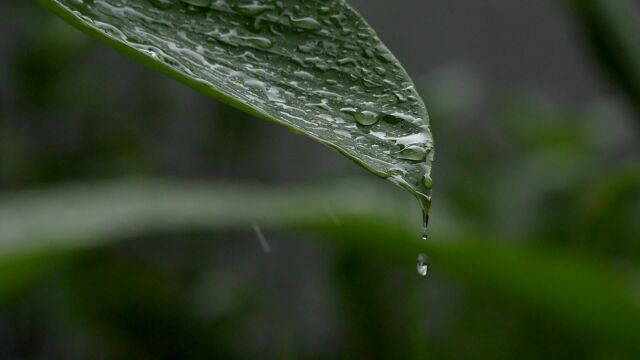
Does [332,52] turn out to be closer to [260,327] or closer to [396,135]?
[396,135]

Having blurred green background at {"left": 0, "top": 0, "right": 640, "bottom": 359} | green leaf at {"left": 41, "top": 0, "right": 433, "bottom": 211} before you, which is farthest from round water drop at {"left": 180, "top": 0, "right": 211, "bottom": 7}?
blurred green background at {"left": 0, "top": 0, "right": 640, "bottom": 359}

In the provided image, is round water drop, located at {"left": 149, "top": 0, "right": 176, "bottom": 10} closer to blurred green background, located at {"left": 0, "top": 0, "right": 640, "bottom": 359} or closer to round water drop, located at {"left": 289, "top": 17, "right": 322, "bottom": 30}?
round water drop, located at {"left": 289, "top": 17, "right": 322, "bottom": 30}

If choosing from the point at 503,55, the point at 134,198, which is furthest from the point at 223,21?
the point at 503,55

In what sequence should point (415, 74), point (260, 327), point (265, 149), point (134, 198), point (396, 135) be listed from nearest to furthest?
point (396, 135)
point (134, 198)
point (260, 327)
point (265, 149)
point (415, 74)

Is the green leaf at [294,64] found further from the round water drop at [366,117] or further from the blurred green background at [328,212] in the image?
the blurred green background at [328,212]

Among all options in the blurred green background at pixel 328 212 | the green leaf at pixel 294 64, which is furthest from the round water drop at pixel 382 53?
the blurred green background at pixel 328 212

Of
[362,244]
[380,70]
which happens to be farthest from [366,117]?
[362,244]

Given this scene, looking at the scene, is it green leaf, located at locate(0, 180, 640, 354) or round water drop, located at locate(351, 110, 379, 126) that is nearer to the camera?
round water drop, located at locate(351, 110, 379, 126)
